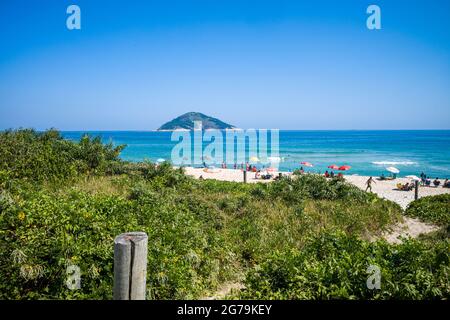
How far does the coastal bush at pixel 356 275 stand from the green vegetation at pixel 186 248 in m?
0.02

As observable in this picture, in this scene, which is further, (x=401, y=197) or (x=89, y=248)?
(x=401, y=197)

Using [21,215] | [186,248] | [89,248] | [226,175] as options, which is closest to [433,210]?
[186,248]

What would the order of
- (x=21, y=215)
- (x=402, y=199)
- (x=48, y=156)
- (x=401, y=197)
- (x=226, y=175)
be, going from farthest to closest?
(x=226, y=175) < (x=401, y=197) < (x=402, y=199) < (x=48, y=156) < (x=21, y=215)

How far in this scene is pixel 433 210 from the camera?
47.8 ft

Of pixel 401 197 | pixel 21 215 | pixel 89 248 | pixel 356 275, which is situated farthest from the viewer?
pixel 401 197

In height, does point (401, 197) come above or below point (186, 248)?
below

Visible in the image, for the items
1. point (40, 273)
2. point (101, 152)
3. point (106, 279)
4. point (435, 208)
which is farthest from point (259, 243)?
point (435, 208)

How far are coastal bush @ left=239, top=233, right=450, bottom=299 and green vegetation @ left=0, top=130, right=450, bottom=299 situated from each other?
0.05 ft

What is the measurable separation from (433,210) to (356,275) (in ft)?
41.0

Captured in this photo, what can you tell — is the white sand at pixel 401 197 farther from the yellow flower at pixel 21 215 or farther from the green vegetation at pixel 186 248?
the yellow flower at pixel 21 215

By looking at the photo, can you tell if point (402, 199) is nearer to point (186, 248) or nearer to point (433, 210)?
point (433, 210)

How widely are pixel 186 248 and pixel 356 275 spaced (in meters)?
3.35

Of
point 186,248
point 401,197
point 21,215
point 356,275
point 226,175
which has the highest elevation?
point 21,215

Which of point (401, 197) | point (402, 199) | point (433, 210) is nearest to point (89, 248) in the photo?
point (433, 210)
